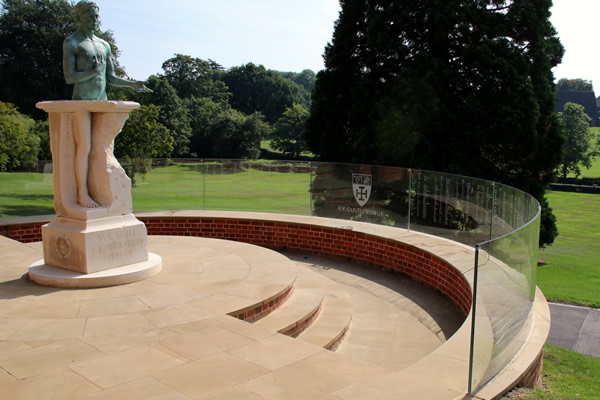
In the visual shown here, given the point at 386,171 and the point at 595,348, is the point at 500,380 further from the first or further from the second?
the point at 595,348

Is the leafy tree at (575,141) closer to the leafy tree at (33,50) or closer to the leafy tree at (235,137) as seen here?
the leafy tree at (235,137)

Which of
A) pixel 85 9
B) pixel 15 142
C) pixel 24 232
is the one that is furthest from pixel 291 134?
pixel 85 9

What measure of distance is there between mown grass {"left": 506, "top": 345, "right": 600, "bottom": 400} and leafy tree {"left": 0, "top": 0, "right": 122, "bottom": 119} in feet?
130

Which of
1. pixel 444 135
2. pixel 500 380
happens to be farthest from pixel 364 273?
pixel 444 135

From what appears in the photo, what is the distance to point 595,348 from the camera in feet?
32.3

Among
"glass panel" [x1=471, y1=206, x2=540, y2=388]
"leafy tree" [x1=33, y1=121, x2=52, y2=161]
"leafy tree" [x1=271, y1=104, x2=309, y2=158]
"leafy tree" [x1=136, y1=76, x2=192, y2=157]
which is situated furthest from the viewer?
"leafy tree" [x1=271, y1=104, x2=309, y2=158]

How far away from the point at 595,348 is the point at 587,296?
Answer: 4.55m

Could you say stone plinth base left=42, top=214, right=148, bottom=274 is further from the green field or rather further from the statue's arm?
the green field

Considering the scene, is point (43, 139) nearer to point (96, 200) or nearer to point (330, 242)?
point (330, 242)

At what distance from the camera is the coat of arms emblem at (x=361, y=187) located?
Result: 33.8 ft

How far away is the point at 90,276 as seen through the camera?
22.2 ft

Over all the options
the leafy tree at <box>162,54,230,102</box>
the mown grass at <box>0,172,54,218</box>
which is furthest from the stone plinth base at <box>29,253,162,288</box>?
the leafy tree at <box>162,54,230,102</box>

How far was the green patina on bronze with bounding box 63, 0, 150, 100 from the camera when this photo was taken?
7.02 m

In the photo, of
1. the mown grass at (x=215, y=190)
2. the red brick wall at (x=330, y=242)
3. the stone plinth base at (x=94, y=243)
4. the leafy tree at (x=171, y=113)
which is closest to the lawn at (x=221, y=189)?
the mown grass at (x=215, y=190)
